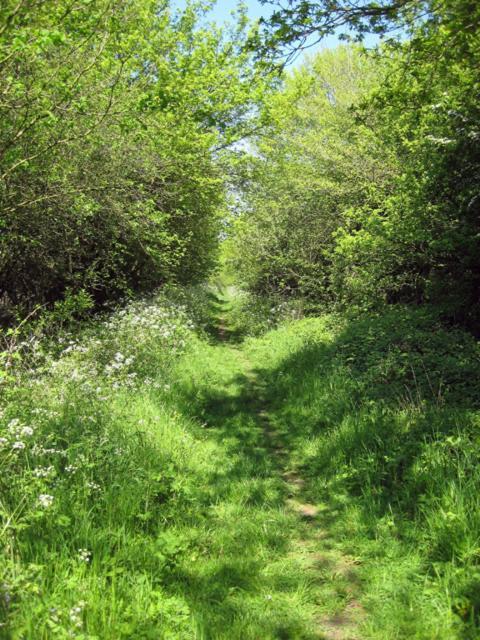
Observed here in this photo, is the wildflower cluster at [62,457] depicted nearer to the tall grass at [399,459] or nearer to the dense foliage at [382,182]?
the tall grass at [399,459]

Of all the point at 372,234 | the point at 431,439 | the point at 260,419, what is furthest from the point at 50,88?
the point at 372,234

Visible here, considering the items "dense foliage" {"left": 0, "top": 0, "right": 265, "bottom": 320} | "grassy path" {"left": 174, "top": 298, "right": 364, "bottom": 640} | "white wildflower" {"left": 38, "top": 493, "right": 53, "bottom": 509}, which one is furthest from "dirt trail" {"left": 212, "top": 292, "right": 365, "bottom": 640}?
"dense foliage" {"left": 0, "top": 0, "right": 265, "bottom": 320}

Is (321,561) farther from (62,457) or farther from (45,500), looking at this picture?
(62,457)

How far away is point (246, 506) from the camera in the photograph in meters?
4.93

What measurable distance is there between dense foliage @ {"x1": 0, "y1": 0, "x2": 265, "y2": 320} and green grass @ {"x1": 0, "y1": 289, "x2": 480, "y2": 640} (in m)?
3.39

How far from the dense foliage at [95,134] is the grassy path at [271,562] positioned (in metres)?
4.86

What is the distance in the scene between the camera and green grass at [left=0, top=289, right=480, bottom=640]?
10.3ft

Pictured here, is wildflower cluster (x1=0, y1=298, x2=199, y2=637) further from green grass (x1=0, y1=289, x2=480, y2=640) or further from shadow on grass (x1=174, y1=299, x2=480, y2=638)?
shadow on grass (x1=174, y1=299, x2=480, y2=638)

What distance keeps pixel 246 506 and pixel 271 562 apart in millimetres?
897

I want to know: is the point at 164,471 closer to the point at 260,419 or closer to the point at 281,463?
the point at 281,463

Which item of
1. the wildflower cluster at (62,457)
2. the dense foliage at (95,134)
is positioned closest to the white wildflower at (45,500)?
the wildflower cluster at (62,457)

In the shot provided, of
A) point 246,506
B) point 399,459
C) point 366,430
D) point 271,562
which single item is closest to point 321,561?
point 271,562

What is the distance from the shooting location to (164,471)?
16.4 feet

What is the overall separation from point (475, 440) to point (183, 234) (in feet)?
47.6
